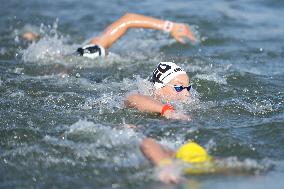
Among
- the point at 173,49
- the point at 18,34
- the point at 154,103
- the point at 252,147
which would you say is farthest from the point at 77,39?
the point at 252,147

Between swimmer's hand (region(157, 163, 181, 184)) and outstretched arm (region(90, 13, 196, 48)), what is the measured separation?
577cm

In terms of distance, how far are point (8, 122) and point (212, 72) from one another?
13.8ft

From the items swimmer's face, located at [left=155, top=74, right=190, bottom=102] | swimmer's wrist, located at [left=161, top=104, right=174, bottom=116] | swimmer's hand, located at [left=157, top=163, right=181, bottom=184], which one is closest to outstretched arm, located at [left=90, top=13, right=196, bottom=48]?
swimmer's face, located at [left=155, top=74, right=190, bottom=102]

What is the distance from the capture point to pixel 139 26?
12.3 meters

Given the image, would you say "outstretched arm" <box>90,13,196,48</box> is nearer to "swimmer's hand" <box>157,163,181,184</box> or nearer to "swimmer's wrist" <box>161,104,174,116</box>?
"swimmer's wrist" <box>161,104,174,116</box>

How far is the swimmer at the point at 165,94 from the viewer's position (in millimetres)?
8617

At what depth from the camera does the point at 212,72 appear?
1170 cm

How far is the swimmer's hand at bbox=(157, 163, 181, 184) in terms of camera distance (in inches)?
257

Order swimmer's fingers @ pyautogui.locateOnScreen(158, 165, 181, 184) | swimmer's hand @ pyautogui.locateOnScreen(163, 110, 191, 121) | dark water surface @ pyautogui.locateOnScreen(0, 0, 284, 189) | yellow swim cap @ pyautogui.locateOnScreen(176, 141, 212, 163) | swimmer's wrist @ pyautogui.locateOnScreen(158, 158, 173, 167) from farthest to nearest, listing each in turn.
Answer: swimmer's hand @ pyautogui.locateOnScreen(163, 110, 191, 121)
dark water surface @ pyautogui.locateOnScreen(0, 0, 284, 189)
yellow swim cap @ pyautogui.locateOnScreen(176, 141, 212, 163)
swimmer's wrist @ pyautogui.locateOnScreen(158, 158, 173, 167)
swimmer's fingers @ pyautogui.locateOnScreen(158, 165, 181, 184)

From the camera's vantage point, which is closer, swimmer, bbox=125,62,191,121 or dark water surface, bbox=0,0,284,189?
dark water surface, bbox=0,0,284,189

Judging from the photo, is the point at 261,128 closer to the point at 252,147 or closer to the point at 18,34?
the point at 252,147

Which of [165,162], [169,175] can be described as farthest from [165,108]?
[169,175]

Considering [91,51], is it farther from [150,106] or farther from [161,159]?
[161,159]

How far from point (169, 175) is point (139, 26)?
243 inches
